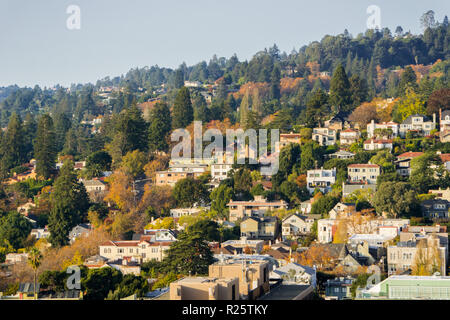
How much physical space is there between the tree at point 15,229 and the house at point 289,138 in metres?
10.8

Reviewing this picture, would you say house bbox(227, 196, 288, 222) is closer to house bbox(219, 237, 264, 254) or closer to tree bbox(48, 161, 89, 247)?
house bbox(219, 237, 264, 254)

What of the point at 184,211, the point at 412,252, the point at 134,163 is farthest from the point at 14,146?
the point at 412,252

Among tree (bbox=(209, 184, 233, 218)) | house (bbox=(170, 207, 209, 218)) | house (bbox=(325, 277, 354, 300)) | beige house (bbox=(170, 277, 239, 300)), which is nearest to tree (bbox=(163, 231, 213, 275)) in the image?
house (bbox=(325, 277, 354, 300))

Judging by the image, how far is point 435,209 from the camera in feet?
93.5

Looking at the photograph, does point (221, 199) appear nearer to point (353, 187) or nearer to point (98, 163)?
point (353, 187)

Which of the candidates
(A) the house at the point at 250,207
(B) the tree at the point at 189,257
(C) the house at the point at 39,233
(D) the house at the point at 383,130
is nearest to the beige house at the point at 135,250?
(B) the tree at the point at 189,257

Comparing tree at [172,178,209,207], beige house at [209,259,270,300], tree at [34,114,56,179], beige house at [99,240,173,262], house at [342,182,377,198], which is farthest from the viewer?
tree at [34,114,56,179]

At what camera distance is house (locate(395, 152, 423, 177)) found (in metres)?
32.2

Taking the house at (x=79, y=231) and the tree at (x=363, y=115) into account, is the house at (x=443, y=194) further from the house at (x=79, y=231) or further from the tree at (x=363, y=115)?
the house at (x=79, y=231)

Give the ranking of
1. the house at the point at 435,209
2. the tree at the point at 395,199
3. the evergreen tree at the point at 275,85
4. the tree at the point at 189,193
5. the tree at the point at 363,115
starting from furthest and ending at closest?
1. the evergreen tree at the point at 275,85
2. the tree at the point at 363,115
3. the tree at the point at 189,193
4. the house at the point at 435,209
5. the tree at the point at 395,199

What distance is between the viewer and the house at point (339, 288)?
2085 cm

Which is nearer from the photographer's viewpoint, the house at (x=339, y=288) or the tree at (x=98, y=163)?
the house at (x=339, y=288)

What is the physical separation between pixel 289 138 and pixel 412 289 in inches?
754

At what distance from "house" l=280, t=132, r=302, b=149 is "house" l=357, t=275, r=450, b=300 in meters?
18.0
